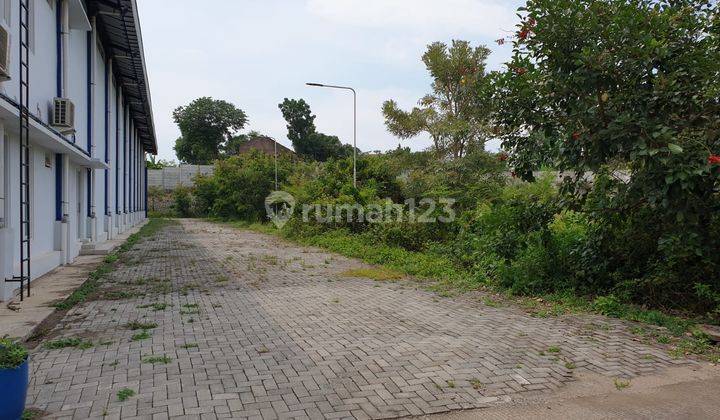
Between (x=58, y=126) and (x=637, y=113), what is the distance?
10207 mm

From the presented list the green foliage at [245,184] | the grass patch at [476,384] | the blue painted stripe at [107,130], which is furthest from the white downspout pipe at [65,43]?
the green foliage at [245,184]

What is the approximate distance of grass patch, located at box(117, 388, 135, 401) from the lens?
3.93 m

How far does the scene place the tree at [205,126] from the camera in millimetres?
64438

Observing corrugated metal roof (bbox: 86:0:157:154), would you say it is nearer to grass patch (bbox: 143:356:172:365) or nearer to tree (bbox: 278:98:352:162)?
grass patch (bbox: 143:356:172:365)

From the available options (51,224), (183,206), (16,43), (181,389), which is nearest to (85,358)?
(181,389)

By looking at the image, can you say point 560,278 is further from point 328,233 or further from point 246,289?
point 328,233

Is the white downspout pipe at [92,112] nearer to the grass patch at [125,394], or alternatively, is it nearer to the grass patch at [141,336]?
the grass patch at [141,336]

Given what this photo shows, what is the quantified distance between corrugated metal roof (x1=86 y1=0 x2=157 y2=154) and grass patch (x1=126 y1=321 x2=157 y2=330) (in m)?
9.50

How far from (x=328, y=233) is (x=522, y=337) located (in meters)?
13.0

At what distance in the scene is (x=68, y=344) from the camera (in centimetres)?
543

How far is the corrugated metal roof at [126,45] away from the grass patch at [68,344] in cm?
996

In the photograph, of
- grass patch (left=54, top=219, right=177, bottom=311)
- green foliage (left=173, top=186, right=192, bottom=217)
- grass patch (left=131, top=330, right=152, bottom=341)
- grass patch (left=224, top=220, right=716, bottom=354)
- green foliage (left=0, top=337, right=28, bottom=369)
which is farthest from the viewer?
green foliage (left=173, top=186, right=192, bottom=217)

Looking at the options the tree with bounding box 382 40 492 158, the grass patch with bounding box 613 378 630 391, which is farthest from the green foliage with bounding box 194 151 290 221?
the grass patch with bounding box 613 378 630 391

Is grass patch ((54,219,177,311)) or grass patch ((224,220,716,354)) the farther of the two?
grass patch ((54,219,177,311))
